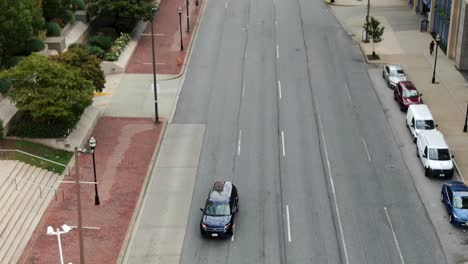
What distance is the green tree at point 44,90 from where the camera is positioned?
5234 centimetres

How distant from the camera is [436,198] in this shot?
159 feet

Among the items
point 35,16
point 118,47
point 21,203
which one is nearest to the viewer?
point 21,203

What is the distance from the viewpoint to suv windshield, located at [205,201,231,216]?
146 ft

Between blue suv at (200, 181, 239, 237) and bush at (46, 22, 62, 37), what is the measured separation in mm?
28545

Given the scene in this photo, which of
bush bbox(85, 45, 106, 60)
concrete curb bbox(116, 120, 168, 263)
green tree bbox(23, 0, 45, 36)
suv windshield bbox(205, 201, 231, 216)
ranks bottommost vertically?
concrete curb bbox(116, 120, 168, 263)

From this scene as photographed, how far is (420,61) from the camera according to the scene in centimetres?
7194

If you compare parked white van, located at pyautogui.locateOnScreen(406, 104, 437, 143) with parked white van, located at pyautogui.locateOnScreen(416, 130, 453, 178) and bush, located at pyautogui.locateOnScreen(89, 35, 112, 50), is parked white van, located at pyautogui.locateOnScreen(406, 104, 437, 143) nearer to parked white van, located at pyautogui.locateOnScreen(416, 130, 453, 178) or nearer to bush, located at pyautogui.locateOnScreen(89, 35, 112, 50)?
parked white van, located at pyautogui.locateOnScreen(416, 130, 453, 178)

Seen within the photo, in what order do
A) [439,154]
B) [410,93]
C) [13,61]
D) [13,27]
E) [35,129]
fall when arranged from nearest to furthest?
1. [439,154]
2. [35,129]
3. [13,27]
4. [13,61]
5. [410,93]

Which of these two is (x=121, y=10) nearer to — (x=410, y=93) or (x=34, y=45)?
(x=34, y=45)

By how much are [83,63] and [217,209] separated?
1946 centimetres

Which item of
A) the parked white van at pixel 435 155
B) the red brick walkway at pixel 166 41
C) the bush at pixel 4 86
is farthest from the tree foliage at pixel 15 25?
the parked white van at pixel 435 155

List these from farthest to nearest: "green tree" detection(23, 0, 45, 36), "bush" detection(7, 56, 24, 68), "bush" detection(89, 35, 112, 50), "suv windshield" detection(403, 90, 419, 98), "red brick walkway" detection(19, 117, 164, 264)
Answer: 1. "bush" detection(89, 35, 112, 50)
2. "green tree" detection(23, 0, 45, 36)
3. "suv windshield" detection(403, 90, 419, 98)
4. "bush" detection(7, 56, 24, 68)
5. "red brick walkway" detection(19, 117, 164, 264)

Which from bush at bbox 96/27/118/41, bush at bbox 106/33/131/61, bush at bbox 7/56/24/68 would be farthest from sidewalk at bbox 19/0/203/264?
bush at bbox 7/56/24/68

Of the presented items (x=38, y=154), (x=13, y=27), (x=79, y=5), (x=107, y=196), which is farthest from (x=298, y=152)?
(x=79, y=5)
